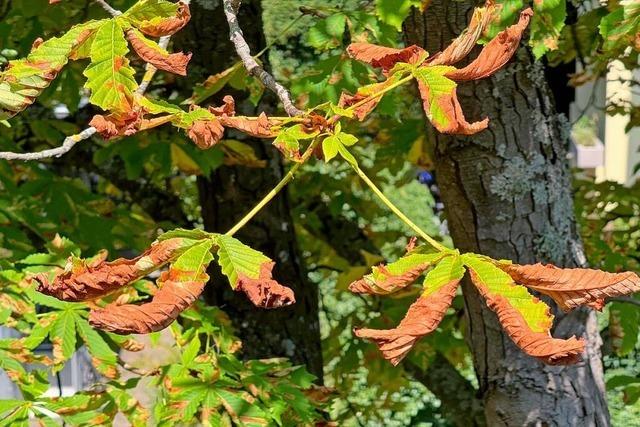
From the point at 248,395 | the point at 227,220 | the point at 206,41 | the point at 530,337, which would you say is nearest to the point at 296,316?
the point at 227,220

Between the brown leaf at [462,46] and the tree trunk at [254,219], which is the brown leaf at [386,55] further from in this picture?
the tree trunk at [254,219]

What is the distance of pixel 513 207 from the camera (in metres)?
2.23

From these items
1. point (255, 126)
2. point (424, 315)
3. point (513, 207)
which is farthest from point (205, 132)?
point (513, 207)

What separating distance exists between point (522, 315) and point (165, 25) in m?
0.63

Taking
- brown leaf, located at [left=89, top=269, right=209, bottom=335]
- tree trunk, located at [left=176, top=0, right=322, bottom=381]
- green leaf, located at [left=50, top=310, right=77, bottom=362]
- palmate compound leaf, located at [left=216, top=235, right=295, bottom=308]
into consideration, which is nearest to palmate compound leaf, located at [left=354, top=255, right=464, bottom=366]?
palmate compound leaf, located at [left=216, top=235, right=295, bottom=308]

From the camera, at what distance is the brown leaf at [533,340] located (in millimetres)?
1034

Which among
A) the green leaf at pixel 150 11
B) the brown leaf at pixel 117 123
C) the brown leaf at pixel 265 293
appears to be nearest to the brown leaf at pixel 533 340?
the brown leaf at pixel 265 293

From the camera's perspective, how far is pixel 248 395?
6.81 feet

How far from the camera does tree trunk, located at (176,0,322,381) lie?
314 centimetres

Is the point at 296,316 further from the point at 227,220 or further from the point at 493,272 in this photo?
the point at 493,272

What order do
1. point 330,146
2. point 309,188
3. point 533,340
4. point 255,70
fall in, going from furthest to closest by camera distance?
point 309,188 → point 255,70 → point 330,146 → point 533,340

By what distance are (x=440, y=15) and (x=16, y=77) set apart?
3.44ft

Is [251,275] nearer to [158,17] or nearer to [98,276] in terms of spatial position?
[98,276]

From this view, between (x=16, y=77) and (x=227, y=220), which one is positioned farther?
(x=227, y=220)
